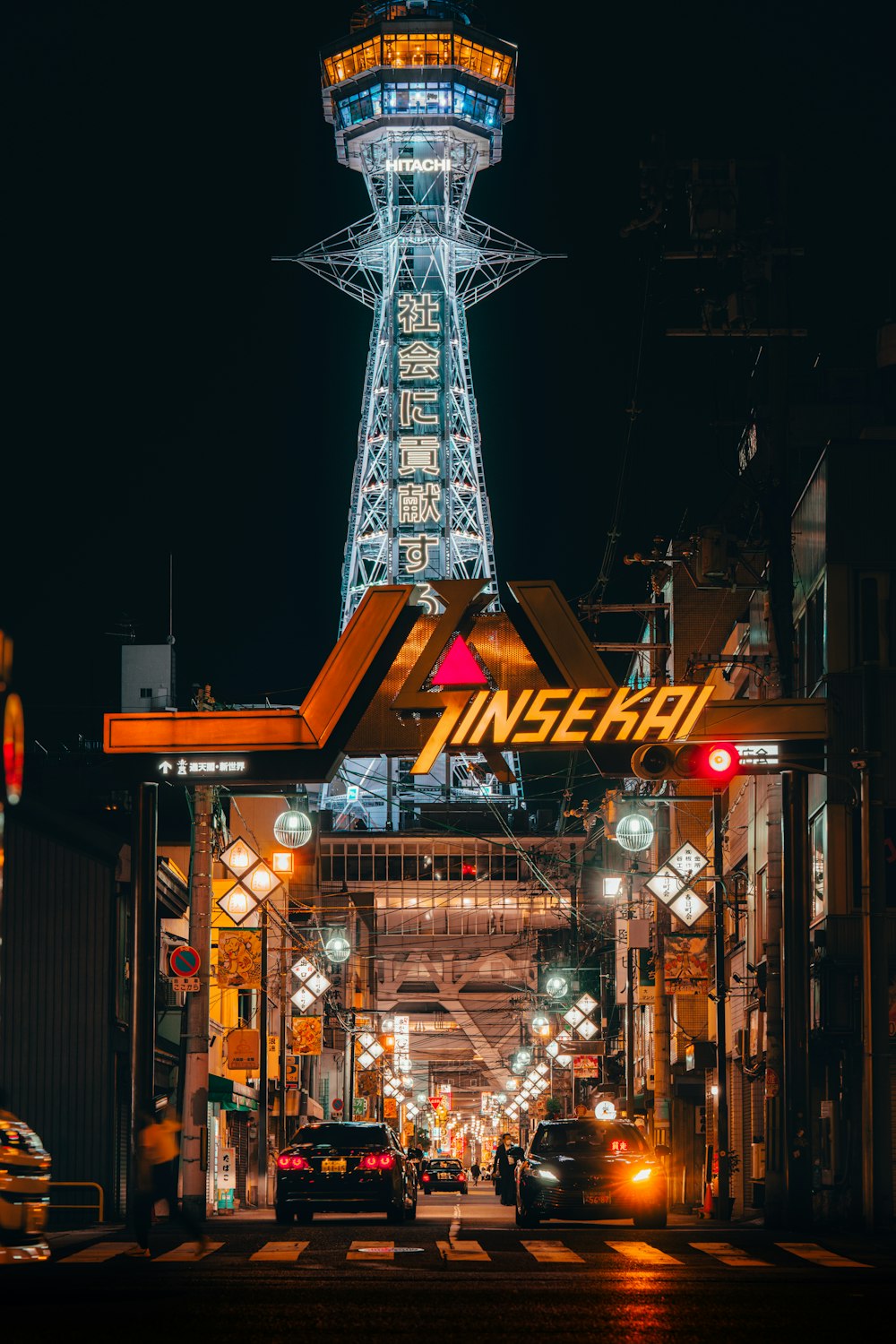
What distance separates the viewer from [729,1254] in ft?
64.8

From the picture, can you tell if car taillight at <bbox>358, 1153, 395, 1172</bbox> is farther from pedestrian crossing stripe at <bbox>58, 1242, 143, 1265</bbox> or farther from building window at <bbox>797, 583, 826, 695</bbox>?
building window at <bbox>797, 583, 826, 695</bbox>

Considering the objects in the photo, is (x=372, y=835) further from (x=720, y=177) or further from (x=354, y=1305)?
(x=354, y=1305)

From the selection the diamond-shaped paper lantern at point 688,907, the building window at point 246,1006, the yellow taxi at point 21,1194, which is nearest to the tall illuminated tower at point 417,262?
the building window at point 246,1006

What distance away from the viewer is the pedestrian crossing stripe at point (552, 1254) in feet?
60.8

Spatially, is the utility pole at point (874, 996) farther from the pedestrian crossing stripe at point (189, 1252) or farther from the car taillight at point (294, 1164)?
the pedestrian crossing stripe at point (189, 1252)

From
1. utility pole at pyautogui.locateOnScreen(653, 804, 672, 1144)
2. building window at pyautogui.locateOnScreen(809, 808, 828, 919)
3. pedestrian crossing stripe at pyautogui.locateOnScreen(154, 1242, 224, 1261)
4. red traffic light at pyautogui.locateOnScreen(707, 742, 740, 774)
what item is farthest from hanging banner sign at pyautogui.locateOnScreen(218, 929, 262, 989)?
pedestrian crossing stripe at pyautogui.locateOnScreen(154, 1242, 224, 1261)

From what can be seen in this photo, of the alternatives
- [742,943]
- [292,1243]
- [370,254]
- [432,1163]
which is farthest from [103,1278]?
[370,254]

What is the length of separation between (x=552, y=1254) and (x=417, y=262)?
10669 cm

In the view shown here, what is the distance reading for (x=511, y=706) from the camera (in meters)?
29.4

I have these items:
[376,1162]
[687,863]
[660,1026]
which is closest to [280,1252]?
[376,1162]

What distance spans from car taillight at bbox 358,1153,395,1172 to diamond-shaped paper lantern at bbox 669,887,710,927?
40.4 ft

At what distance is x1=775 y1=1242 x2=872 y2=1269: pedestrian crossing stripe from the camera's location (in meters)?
18.3

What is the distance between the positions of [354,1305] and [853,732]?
22.0 meters

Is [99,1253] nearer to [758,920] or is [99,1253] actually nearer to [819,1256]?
[819,1256]
